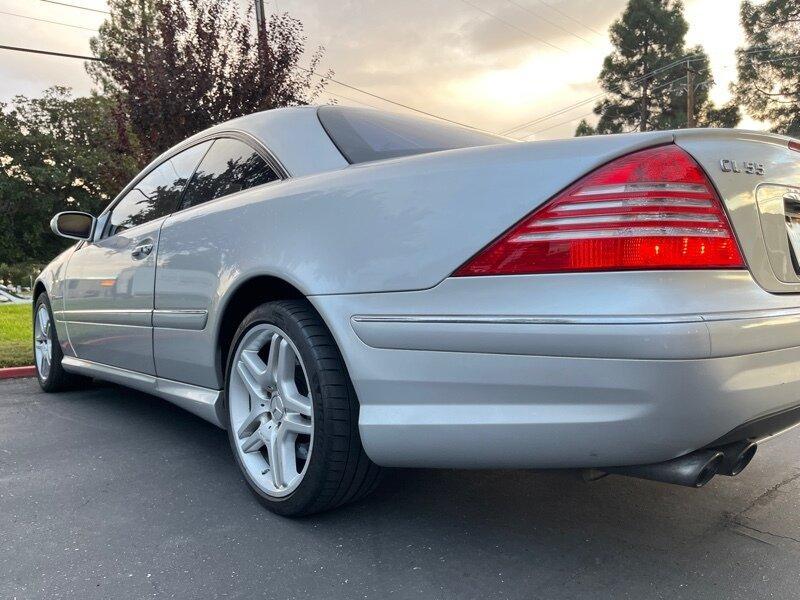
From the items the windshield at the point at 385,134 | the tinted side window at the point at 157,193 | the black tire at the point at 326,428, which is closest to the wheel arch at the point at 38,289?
the tinted side window at the point at 157,193

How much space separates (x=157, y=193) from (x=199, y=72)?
4546 millimetres

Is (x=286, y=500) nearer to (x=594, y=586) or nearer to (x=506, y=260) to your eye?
(x=594, y=586)

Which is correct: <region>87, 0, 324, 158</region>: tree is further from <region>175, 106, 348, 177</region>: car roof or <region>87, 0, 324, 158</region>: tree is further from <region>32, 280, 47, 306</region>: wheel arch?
<region>175, 106, 348, 177</region>: car roof

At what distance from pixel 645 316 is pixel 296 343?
3.51 feet

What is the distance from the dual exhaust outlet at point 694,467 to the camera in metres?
1.46

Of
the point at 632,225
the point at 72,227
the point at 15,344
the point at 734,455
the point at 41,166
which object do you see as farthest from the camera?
the point at 41,166

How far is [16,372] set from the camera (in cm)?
511

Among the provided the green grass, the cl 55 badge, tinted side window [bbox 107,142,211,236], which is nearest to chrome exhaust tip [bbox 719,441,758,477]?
the cl 55 badge

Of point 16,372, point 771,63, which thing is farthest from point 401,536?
point 771,63

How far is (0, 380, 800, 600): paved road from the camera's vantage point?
1691mm

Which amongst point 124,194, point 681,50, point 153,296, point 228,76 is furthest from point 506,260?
point 681,50

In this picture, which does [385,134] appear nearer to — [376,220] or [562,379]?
[376,220]

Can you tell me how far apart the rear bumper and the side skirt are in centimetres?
92

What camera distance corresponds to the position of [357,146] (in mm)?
2176
